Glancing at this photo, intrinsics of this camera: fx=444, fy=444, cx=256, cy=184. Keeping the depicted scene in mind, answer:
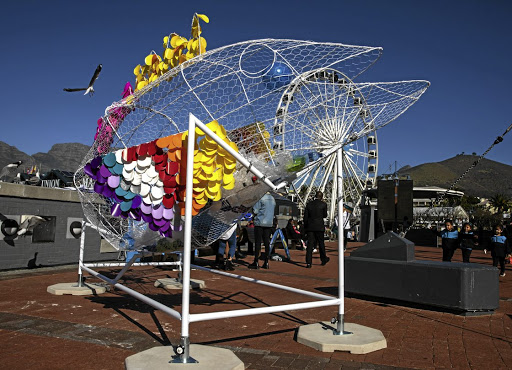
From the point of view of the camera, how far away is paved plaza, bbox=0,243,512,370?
12.2 feet

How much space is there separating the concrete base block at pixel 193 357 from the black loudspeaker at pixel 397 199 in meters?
15.6

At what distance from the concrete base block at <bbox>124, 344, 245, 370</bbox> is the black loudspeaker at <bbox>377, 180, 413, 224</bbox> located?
1563 cm

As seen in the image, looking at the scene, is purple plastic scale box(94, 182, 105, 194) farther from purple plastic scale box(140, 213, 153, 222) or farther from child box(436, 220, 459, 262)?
child box(436, 220, 459, 262)

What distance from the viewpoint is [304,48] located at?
389 centimetres

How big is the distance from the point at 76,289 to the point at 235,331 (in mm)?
3168

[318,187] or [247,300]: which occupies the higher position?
[318,187]

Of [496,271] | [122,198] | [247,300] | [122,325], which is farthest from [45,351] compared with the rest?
[496,271]

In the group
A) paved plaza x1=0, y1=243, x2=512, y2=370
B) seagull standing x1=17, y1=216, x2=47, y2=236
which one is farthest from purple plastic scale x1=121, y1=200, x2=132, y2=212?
seagull standing x1=17, y1=216, x2=47, y2=236

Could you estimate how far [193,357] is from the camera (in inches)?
136

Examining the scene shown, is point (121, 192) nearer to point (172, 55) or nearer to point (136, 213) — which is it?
point (136, 213)

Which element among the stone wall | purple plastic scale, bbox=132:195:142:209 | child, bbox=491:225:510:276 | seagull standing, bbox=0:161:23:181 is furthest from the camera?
child, bbox=491:225:510:276

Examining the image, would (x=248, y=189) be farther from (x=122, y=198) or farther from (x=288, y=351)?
(x=288, y=351)

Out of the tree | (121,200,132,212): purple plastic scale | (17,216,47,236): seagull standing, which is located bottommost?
(17,216,47,236): seagull standing

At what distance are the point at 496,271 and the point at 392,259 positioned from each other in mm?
1295
